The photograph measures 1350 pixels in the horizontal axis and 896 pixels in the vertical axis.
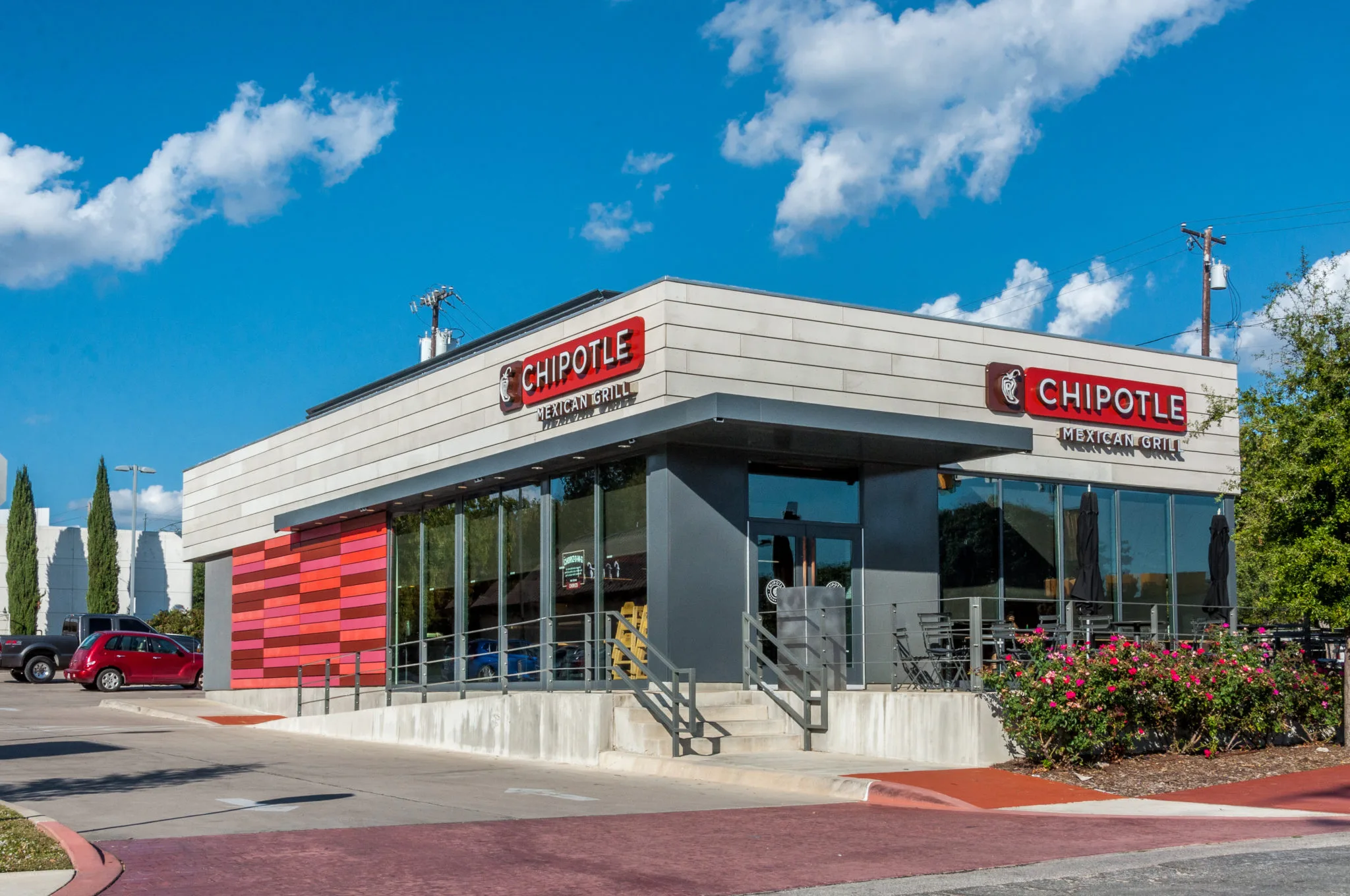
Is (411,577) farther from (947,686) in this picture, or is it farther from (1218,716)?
(1218,716)

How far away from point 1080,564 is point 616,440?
7.85m

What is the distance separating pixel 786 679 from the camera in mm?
16859

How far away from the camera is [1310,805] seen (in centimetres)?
1248

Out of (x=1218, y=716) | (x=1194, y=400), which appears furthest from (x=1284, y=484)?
(x=1194, y=400)

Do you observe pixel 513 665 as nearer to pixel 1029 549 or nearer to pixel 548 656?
pixel 548 656

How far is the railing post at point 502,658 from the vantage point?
19.2m

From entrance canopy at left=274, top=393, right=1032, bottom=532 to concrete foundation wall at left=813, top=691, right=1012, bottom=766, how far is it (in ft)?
11.2

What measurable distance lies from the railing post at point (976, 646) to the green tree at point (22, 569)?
181 ft

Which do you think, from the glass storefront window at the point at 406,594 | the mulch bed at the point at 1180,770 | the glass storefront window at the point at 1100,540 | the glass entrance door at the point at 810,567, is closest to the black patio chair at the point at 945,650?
the glass entrance door at the point at 810,567

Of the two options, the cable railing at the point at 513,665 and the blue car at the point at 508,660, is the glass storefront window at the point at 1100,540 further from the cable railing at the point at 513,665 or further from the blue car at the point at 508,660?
the blue car at the point at 508,660

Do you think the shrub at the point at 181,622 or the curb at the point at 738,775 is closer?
the curb at the point at 738,775

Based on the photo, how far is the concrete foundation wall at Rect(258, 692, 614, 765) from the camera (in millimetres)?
16906

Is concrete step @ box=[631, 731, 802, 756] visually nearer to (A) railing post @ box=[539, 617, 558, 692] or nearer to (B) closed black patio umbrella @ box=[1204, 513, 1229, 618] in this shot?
(A) railing post @ box=[539, 617, 558, 692]

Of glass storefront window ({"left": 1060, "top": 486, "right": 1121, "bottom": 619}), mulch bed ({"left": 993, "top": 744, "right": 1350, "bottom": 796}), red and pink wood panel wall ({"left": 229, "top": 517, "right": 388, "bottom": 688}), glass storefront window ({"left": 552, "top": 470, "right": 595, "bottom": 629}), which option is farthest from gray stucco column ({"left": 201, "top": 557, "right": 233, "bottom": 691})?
mulch bed ({"left": 993, "top": 744, "right": 1350, "bottom": 796})
